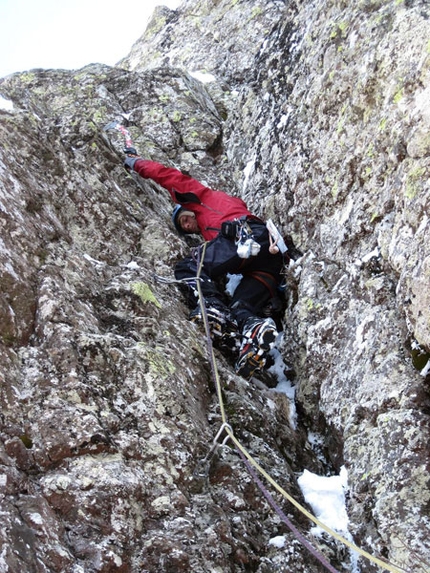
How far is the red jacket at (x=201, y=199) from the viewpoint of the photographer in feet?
27.5

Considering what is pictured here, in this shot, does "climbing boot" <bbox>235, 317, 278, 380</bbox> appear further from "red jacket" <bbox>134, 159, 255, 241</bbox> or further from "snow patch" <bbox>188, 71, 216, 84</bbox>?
"snow patch" <bbox>188, 71, 216, 84</bbox>

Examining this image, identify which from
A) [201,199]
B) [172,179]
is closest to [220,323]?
[201,199]

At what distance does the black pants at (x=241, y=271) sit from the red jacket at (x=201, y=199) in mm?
789

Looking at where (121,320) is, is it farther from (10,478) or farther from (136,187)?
(136,187)

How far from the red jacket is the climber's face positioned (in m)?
0.07

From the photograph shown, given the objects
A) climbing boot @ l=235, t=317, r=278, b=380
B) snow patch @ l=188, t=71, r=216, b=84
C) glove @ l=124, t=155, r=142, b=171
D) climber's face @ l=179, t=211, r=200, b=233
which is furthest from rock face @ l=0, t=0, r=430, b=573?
snow patch @ l=188, t=71, r=216, b=84

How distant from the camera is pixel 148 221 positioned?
27.6 ft

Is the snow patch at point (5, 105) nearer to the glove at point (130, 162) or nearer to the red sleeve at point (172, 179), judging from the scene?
the glove at point (130, 162)

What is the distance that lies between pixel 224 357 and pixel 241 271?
4.91 feet

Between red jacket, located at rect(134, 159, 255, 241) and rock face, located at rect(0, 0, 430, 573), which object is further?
red jacket, located at rect(134, 159, 255, 241)

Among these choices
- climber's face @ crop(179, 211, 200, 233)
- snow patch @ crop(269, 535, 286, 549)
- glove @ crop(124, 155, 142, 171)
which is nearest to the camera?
snow patch @ crop(269, 535, 286, 549)

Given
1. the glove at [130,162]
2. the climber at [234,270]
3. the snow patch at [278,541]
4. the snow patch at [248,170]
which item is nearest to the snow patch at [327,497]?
the snow patch at [278,541]

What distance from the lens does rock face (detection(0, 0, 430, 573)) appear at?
396cm

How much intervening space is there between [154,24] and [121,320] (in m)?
16.8
